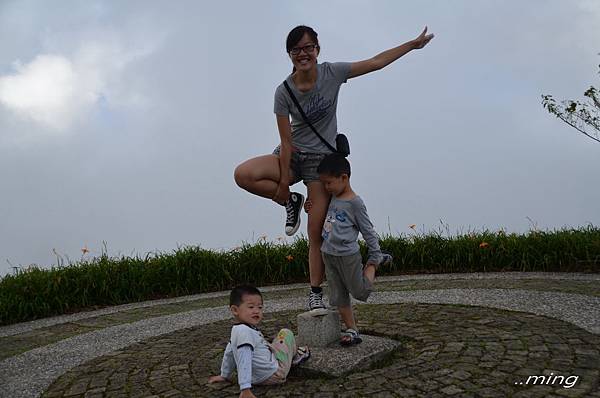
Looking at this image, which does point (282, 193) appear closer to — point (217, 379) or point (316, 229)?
point (316, 229)

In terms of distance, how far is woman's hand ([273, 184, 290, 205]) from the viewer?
4.82 meters

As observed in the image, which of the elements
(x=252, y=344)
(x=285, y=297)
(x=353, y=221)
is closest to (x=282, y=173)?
(x=353, y=221)

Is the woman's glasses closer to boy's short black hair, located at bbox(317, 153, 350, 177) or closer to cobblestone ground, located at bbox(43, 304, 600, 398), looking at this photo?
boy's short black hair, located at bbox(317, 153, 350, 177)

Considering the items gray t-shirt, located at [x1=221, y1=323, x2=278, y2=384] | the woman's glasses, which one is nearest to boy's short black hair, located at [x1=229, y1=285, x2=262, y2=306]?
gray t-shirt, located at [x1=221, y1=323, x2=278, y2=384]

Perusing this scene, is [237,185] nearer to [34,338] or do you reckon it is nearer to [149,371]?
[149,371]

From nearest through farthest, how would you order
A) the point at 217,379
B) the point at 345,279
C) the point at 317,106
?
1. the point at 217,379
2. the point at 345,279
3. the point at 317,106

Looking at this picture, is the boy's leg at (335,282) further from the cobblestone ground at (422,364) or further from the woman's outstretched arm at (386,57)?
the woman's outstretched arm at (386,57)

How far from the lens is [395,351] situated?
4609mm

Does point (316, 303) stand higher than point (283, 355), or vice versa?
point (316, 303)

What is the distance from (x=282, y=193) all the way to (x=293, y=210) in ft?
0.72

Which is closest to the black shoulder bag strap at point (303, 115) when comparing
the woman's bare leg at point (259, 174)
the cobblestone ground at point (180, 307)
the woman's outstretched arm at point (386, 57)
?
the woman's bare leg at point (259, 174)

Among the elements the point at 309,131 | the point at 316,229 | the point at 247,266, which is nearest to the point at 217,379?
the point at 316,229

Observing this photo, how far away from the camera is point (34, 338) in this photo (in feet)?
22.2

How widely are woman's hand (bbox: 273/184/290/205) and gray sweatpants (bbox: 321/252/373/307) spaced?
0.62 m
